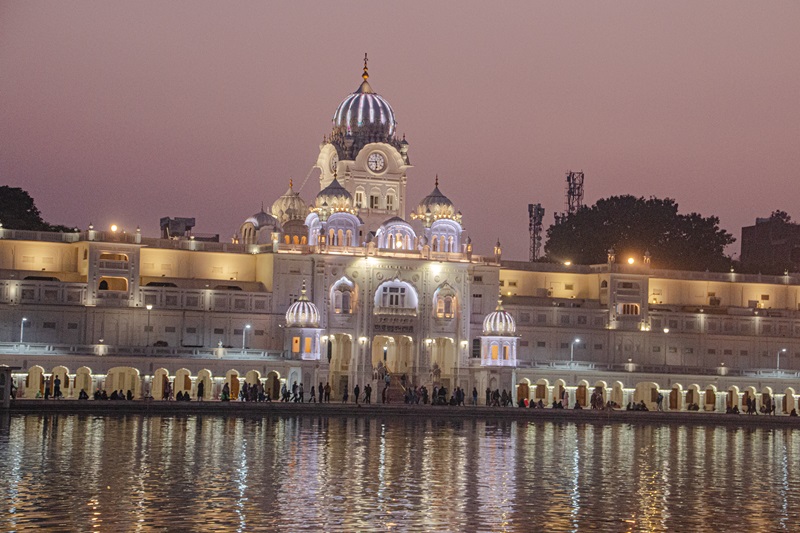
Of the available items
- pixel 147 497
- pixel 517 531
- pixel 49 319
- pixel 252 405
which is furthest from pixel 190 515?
pixel 49 319

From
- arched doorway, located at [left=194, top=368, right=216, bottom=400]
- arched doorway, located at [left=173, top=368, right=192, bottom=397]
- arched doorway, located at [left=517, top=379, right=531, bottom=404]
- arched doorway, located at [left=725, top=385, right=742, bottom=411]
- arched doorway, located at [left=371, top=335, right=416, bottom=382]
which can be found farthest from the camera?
arched doorway, located at [left=725, top=385, right=742, bottom=411]

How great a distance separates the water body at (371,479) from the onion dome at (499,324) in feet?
83.3

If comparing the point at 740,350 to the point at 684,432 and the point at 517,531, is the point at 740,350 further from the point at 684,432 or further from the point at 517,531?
the point at 517,531

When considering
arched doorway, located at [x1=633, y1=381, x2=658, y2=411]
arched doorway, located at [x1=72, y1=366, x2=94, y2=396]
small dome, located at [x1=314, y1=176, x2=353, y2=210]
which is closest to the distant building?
arched doorway, located at [x1=633, y1=381, x2=658, y2=411]

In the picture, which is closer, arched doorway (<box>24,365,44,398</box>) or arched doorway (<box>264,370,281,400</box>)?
arched doorway (<box>24,365,44,398</box>)

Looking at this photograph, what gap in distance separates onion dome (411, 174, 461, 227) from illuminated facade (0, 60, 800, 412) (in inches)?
5.7

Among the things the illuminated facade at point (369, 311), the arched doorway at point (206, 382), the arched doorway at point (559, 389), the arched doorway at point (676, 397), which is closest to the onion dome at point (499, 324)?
the illuminated facade at point (369, 311)

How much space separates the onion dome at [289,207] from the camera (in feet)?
325

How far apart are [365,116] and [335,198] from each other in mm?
10963

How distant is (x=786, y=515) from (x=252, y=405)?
39877 mm

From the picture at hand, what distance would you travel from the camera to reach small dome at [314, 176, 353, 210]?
90500 millimetres

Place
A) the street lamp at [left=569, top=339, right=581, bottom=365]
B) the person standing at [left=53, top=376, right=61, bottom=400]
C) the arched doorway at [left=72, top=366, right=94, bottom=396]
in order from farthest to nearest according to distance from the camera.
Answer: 1. the street lamp at [left=569, top=339, right=581, bottom=365]
2. the arched doorway at [left=72, top=366, right=94, bottom=396]
3. the person standing at [left=53, top=376, right=61, bottom=400]

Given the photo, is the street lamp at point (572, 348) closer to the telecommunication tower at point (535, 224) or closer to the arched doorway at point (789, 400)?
the arched doorway at point (789, 400)

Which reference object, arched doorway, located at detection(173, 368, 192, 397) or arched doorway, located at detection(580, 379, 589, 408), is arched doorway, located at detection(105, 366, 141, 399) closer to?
arched doorway, located at detection(173, 368, 192, 397)
